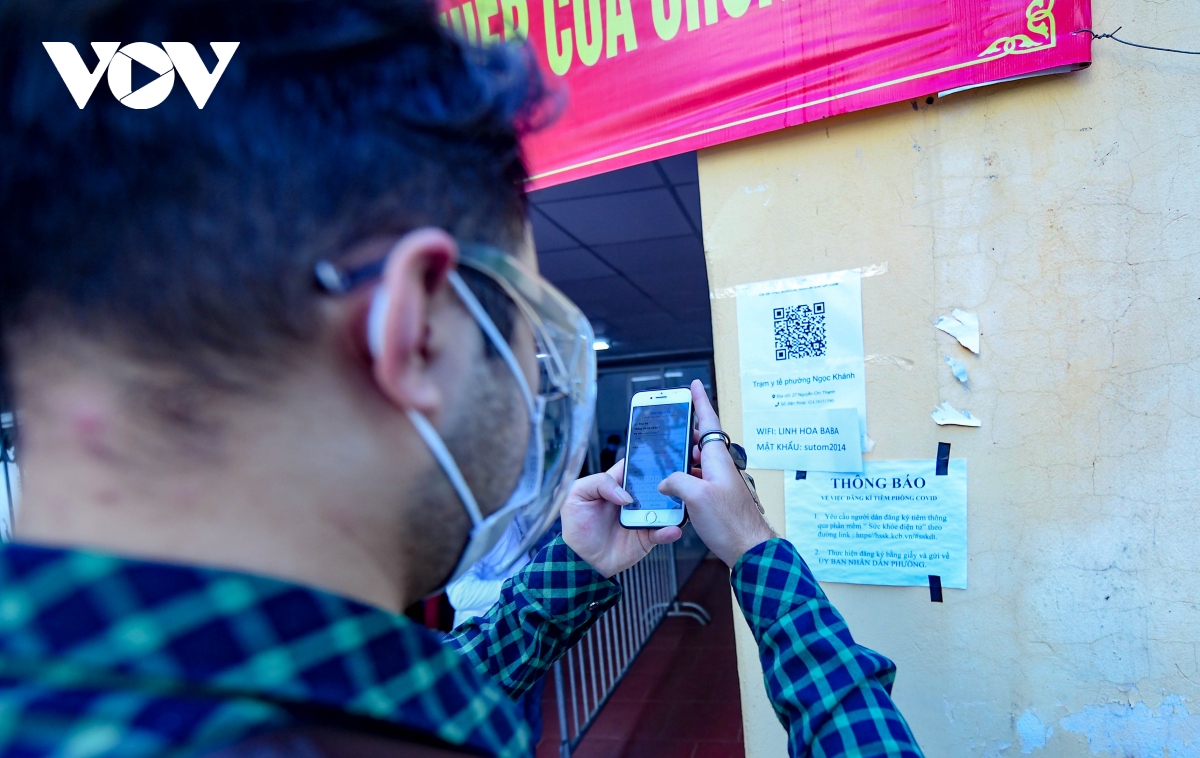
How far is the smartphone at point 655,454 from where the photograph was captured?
105cm

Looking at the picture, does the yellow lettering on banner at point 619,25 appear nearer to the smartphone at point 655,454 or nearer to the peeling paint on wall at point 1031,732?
the smartphone at point 655,454

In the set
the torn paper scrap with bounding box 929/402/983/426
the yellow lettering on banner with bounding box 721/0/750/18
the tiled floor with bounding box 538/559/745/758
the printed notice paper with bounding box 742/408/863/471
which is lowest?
the tiled floor with bounding box 538/559/745/758

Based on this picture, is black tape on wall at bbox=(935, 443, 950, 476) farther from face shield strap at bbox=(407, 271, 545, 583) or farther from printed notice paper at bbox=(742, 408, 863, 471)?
face shield strap at bbox=(407, 271, 545, 583)

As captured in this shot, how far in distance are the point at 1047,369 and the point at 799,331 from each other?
0.43 metres

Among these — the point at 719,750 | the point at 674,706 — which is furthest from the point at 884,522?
the point at 674,706

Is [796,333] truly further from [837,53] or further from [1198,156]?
[1198,156]

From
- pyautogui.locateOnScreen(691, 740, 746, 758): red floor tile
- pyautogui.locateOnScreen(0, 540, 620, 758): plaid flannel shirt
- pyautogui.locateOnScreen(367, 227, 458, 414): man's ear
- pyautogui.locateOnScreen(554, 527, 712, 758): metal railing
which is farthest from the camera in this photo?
pyautogui.locateOnScreen(554, 527, 712, 758): metal railing

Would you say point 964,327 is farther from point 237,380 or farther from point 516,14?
point 516,14

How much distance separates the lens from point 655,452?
3.69ft

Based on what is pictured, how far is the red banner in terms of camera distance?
40.4 inches

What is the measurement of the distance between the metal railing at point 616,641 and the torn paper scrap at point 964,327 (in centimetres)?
217

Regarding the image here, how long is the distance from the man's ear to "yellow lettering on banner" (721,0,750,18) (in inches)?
41.1

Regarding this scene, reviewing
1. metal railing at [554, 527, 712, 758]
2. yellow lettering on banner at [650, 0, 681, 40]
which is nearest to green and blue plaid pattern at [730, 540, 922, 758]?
yellow lettering on banner at [650, 0, 681, 40]

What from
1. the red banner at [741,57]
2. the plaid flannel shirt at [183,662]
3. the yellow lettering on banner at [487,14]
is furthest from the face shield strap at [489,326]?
the yellow lettering on banner at [487,14]
